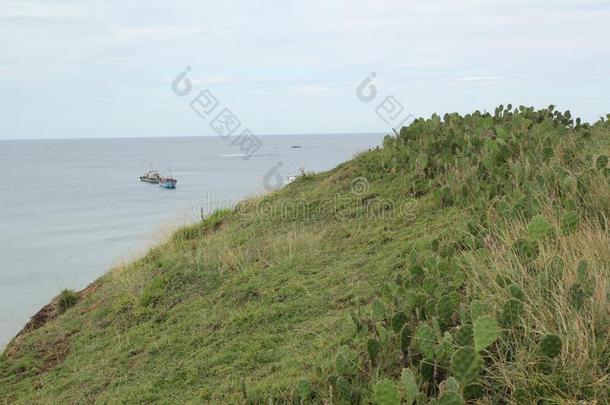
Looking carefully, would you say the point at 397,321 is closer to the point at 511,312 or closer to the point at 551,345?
the point at 511,312

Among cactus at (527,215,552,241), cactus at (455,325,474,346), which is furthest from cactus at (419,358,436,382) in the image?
cactus at (527,215,552,241)

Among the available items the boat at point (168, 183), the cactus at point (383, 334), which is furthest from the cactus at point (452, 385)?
the boat at point (168, 183)

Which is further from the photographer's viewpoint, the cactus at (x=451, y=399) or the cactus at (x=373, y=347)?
the cactus at (x=373, y=347)

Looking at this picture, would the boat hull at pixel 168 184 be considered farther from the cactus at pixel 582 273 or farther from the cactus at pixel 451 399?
the cactus at pixel 451 399

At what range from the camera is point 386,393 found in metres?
3.00

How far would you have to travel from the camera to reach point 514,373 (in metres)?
3.01

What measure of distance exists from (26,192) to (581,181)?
70.0m

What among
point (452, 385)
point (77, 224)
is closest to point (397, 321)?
point (452, 385)

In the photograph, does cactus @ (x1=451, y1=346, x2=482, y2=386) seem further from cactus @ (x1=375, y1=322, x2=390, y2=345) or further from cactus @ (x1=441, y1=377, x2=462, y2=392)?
cactus @ (x1=375, y1=322, x2=390, y2=345)

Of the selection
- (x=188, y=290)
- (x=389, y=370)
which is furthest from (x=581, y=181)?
(x=188, y=290)

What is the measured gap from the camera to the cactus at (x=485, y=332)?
9.98ft

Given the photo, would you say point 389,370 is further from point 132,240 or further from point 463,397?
point 132,240

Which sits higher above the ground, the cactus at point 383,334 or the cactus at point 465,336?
the cactus at point 383,334

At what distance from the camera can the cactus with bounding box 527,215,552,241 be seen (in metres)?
4.26
